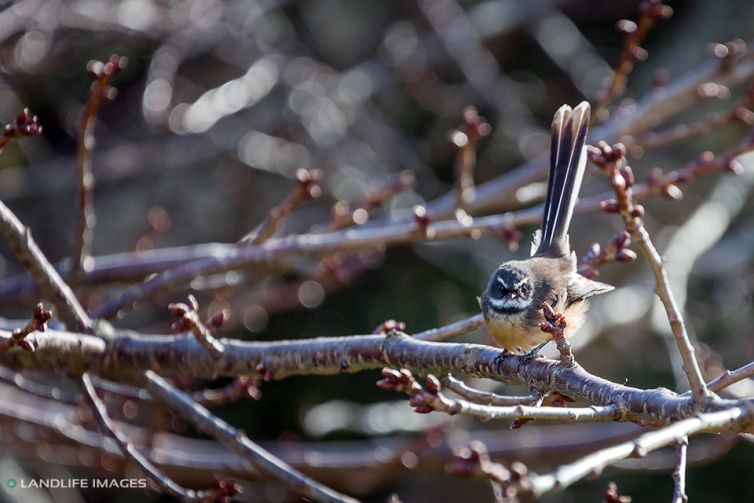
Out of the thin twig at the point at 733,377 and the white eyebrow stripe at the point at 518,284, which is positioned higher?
the thin twig at the point at 733,377

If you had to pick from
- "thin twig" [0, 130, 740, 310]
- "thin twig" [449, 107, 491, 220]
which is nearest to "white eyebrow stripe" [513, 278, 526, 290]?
"thin twig" [0, 130, 740, 310]

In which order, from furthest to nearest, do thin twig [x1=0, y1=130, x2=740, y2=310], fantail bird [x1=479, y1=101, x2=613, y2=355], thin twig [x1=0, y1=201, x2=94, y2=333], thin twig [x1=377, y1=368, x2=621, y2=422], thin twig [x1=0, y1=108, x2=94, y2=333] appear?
thin twig [x1=0, y1=130, x2=740, y2=310], fantail bird [x1=479, y1=101, x2=613, y2=355], thin twig [x1=0, y1=201, x2=94, y2=333], thin twig [x1=0, y1=108, x2=94, y2=333], thin twig [x1=377, y1=368, x2=621, y2=422]

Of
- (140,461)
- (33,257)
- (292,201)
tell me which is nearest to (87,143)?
(33,257)

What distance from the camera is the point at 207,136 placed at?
641 cm

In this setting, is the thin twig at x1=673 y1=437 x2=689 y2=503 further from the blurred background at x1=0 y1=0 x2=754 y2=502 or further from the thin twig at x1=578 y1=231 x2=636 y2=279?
the blurred background at x1=0 y1=0 x2=754 y2=502

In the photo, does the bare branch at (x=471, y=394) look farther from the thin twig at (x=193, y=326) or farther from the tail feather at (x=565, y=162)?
the tail feather at (x=565, y=162)

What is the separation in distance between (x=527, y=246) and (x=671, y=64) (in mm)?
2063

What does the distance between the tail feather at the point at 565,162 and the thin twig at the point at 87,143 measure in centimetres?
174

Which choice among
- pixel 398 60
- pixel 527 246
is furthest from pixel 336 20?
pixel 527 246

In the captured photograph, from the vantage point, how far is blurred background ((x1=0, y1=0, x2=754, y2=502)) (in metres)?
5.79

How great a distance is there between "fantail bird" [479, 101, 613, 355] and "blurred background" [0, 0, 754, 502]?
1487mm

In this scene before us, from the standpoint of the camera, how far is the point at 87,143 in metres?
3.45

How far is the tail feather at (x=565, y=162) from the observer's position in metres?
3.58

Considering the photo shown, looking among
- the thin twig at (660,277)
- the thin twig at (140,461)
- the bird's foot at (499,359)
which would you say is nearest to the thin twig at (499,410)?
the thin twig at (660,277)
